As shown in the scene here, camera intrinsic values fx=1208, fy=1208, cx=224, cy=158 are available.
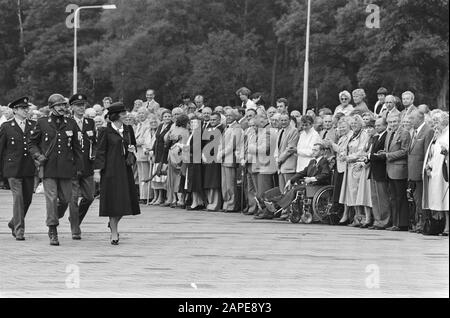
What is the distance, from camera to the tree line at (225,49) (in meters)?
57.8

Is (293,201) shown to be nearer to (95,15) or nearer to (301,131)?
(301,131)

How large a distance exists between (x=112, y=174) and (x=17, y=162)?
164cm

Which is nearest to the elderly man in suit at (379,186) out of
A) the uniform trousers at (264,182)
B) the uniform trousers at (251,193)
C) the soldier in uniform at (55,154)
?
the uniform trousers at (264,182)

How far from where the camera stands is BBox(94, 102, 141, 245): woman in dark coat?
16.9 m

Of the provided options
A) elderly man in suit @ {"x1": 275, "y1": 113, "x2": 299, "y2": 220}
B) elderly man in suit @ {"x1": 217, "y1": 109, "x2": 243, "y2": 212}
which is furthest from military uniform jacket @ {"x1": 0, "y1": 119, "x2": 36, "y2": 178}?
elderly man in suit @ {"x1": 217, "y1": 109, "x2": 243, "y2": 212}

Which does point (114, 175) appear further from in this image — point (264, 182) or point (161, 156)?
point (161, 156)

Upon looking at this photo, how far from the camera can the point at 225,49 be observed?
70188mm

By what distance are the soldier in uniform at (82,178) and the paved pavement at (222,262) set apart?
356 mm

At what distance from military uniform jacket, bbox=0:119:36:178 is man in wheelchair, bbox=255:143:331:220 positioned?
561 centimetres

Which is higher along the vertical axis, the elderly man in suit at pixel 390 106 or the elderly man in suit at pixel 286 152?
the elderly man in suit at pixel 390 106

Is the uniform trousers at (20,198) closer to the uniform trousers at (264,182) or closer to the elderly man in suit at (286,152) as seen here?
the elderly man in suit at (286,152)

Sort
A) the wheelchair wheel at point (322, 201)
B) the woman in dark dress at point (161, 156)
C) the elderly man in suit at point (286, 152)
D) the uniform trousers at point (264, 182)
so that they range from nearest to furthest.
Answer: the wheelchair wheel at point (322, 201), the elderly man in suit at point (286, 152), the uniform trousers at point (264, 182), the woman in dark dress at point (161, 156)

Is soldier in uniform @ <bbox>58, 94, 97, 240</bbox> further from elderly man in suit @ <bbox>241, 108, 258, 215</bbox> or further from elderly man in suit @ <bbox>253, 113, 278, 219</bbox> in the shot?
elderly man in suit @ <bbox>241, 108, 258, 215</bbox>
